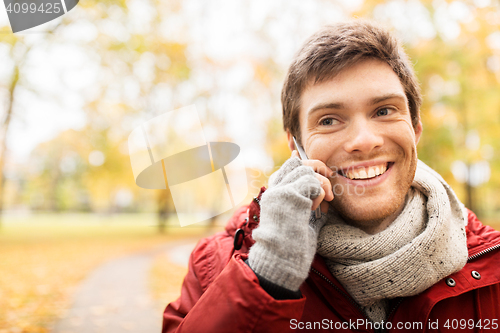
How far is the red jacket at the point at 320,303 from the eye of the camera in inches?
51.4

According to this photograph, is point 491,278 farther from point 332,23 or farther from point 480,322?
point 332,23

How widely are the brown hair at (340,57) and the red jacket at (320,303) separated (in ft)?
2.29

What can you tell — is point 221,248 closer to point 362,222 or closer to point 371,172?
point 362,222

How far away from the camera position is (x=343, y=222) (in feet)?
5.84

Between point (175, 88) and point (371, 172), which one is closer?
point (371, 172)

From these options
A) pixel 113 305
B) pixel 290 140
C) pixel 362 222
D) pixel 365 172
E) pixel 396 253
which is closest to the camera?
pixel 396 253

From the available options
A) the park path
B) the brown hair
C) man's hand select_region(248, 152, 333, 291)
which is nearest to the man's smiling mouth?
man's hand select_region(248, 152, 333, 291)

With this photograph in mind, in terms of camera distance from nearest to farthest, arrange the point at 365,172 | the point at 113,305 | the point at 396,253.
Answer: the point at 396,253 → the point at 365,172 → the point at 113,305

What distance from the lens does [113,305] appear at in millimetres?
6613

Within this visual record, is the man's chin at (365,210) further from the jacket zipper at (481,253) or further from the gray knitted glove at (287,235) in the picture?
the jacket zipper at (481,253)

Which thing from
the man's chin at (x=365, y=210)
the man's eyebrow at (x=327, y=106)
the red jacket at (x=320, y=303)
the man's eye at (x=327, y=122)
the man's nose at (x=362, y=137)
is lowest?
the red jacket at (x=320, y=303)

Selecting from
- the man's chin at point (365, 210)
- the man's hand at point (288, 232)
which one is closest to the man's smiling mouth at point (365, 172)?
the man's chin at point (365, 210)

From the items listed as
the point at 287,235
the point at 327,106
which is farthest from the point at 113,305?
the point at 327,106

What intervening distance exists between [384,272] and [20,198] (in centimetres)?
4739
